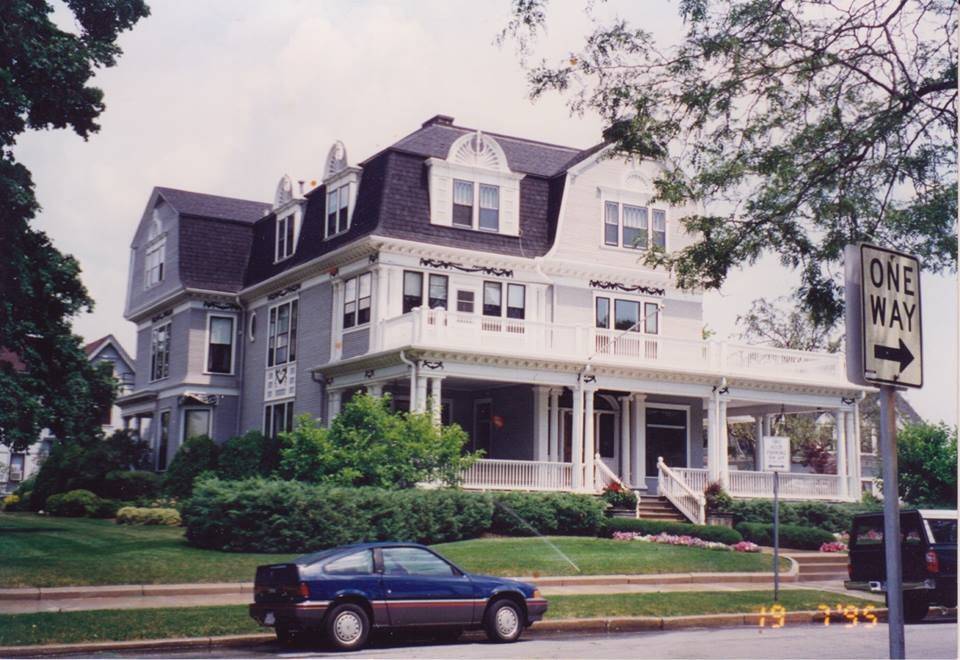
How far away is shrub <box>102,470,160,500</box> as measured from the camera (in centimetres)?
3247

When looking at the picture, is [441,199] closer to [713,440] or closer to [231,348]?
[713,440]

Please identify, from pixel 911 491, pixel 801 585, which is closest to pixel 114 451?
pixel 801 585

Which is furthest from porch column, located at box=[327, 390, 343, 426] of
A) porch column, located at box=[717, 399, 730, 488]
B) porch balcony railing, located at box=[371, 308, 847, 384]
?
porch column, located at box=[717, 399, 730, 488]

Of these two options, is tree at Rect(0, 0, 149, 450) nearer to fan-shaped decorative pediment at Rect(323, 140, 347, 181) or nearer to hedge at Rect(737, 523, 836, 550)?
fan-shaped decorative pediment at Rect(323, 140, 347, 181)

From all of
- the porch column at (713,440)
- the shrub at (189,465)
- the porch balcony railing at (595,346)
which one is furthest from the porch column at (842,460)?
the shrub at (189,465)

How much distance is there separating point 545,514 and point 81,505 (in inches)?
535

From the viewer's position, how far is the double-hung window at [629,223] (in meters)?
33.4

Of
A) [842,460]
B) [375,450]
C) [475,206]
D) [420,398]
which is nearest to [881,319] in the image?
[375,450]

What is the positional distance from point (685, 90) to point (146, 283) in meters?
30.7

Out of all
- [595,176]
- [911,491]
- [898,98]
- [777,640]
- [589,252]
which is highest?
[595,176]

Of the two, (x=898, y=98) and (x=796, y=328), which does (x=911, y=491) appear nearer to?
(x=796, y=328)

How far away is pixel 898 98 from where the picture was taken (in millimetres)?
12445

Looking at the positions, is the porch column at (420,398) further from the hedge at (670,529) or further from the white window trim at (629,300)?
A: the white window trim at (629,300)

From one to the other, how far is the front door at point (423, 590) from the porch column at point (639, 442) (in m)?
19.0
